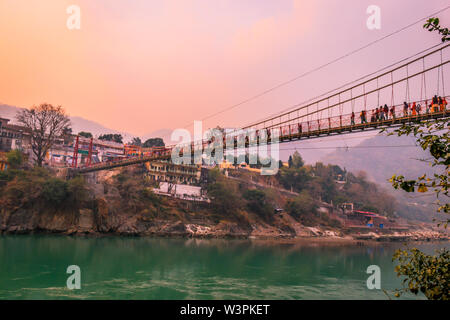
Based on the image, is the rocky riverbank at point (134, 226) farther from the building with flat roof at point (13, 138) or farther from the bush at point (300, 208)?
the building with flat roof at point (13, 138)

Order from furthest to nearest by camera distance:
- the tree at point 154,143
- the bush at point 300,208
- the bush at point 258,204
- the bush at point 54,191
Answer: the tree at point 154,143 → the bush at point 300,208 → the bush at point 258,204 → the bush at point 54,191

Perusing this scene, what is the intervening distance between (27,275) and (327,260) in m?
22.7

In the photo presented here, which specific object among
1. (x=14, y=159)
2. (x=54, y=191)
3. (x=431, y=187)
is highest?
(x=14, y=159)

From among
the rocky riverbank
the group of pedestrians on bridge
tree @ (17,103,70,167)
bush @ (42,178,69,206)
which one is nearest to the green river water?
the rocky riverbank

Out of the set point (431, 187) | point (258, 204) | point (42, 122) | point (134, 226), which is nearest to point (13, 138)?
point (42, 122)

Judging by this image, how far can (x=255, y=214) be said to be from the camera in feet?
158

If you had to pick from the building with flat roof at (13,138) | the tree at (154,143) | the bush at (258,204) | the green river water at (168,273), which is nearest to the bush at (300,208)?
the bush at (258,204)

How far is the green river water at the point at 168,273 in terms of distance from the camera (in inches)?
546

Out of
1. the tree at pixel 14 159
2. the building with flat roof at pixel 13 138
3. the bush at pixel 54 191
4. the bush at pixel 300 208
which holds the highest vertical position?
the building with flat roof at pixel 13 138

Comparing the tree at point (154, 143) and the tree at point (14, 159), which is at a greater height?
the tree at point (154, 143)

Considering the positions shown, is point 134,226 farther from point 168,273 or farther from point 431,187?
point 431,187

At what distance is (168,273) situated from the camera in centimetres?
1814

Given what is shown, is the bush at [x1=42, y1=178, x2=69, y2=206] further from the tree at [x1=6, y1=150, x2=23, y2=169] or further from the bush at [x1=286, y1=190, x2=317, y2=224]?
the bush at [x1=286, y1=190, x2=317, y2=224]
